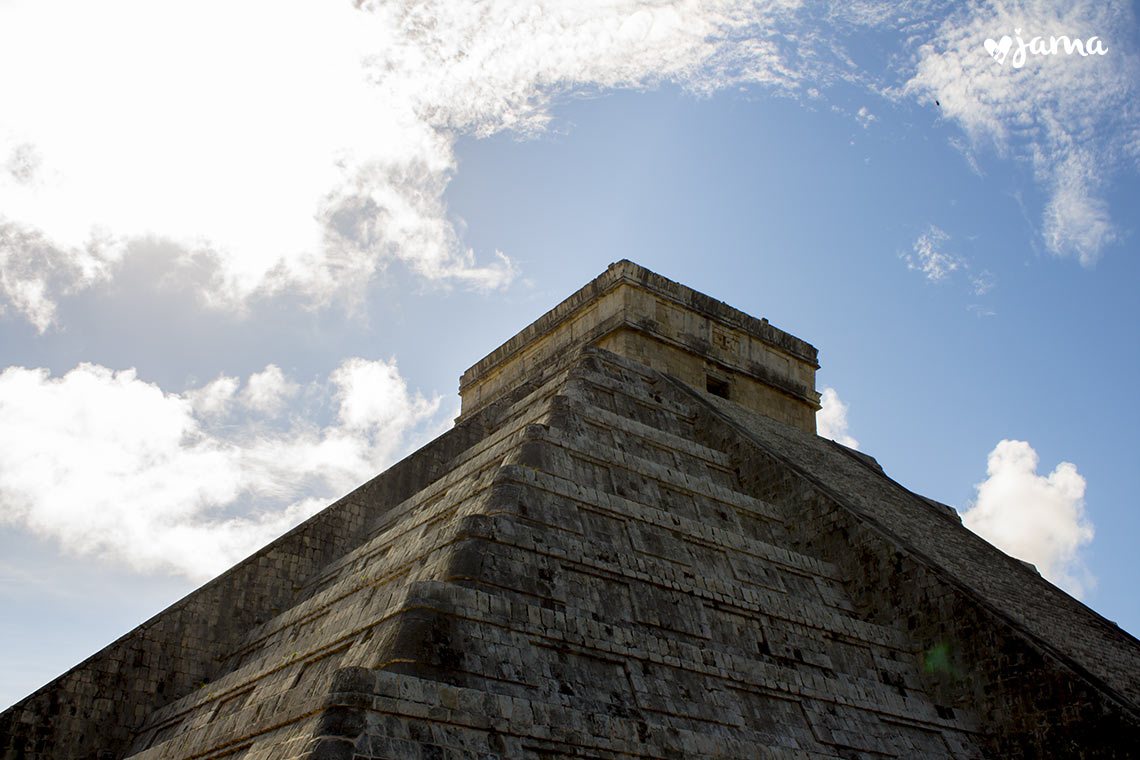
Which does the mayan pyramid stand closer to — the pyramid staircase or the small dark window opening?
the pyramid staircase

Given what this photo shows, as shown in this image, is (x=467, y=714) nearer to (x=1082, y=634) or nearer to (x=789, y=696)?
(x=789, y=696)

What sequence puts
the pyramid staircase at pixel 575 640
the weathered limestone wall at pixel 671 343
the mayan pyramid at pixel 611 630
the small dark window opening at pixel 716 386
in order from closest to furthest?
the pyramid staircase at pixel 575 640, the mayan pyramid at pixel 611 630, the weathered limestone wall at pixel 671 343, the small dark window opening at pixel 716 386

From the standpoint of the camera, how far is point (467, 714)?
8086mm

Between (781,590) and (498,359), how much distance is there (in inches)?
469

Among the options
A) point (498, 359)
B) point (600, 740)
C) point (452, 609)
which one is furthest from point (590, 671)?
point (498, 359)

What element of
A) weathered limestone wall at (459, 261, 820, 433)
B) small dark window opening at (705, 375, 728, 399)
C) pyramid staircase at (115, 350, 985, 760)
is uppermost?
weathered limestone wall at (459, 261, 820, 433)

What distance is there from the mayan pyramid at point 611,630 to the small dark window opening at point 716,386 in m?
3.96

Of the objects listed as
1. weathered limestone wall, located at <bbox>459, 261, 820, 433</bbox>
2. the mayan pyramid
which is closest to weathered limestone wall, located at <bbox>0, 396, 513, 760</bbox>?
the mayan pyramid

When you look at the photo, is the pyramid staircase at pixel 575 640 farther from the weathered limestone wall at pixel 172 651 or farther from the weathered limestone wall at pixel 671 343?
the weathered limestone wall at pixel 671 343

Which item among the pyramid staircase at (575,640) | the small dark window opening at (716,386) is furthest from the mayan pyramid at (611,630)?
the small dark window opening at (716,386)

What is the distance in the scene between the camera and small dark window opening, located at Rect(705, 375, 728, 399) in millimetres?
20344

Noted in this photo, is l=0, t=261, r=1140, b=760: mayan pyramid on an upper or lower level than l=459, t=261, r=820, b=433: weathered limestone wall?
lower

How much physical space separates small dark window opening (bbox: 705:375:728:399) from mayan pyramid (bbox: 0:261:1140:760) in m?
3.96

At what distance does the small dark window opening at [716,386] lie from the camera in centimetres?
2034
